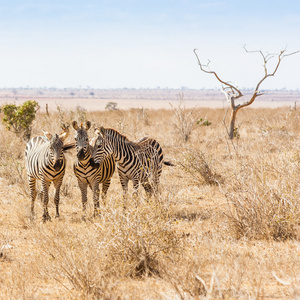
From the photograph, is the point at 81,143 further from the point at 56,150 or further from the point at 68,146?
the point at 68,146

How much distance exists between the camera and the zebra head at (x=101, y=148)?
20.8 ft

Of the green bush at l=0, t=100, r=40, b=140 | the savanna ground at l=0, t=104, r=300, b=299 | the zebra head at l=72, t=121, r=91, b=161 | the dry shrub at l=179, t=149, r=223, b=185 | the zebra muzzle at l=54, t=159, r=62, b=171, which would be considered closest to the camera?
the savanna ground at l=0, t=104, r=300, b=299

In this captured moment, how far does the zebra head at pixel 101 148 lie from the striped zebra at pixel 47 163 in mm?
760

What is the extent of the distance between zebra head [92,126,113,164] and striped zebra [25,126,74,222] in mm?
760

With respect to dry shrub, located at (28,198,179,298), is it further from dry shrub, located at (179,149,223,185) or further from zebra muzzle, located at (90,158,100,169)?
dry shrub, located at (179,149,223,185)

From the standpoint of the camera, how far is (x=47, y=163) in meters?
6.81

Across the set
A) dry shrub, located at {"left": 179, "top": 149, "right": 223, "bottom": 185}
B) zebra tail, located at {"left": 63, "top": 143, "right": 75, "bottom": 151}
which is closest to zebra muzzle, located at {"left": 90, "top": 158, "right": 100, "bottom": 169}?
zebra tail, located at {"left": 63, "top": 143, "right": 75, "bottom": 151}

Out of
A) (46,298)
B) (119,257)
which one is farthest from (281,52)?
(46,298)

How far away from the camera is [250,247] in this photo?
16.8ft

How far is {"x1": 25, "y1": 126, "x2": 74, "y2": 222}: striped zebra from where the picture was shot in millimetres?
6602

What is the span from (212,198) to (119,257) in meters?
4.05

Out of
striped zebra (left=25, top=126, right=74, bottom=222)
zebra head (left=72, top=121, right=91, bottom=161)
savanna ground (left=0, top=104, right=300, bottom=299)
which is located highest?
zebra head (left=72, top=121, right=91, bottom=161)

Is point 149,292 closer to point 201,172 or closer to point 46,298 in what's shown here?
point 46,298

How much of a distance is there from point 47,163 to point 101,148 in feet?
3.97
